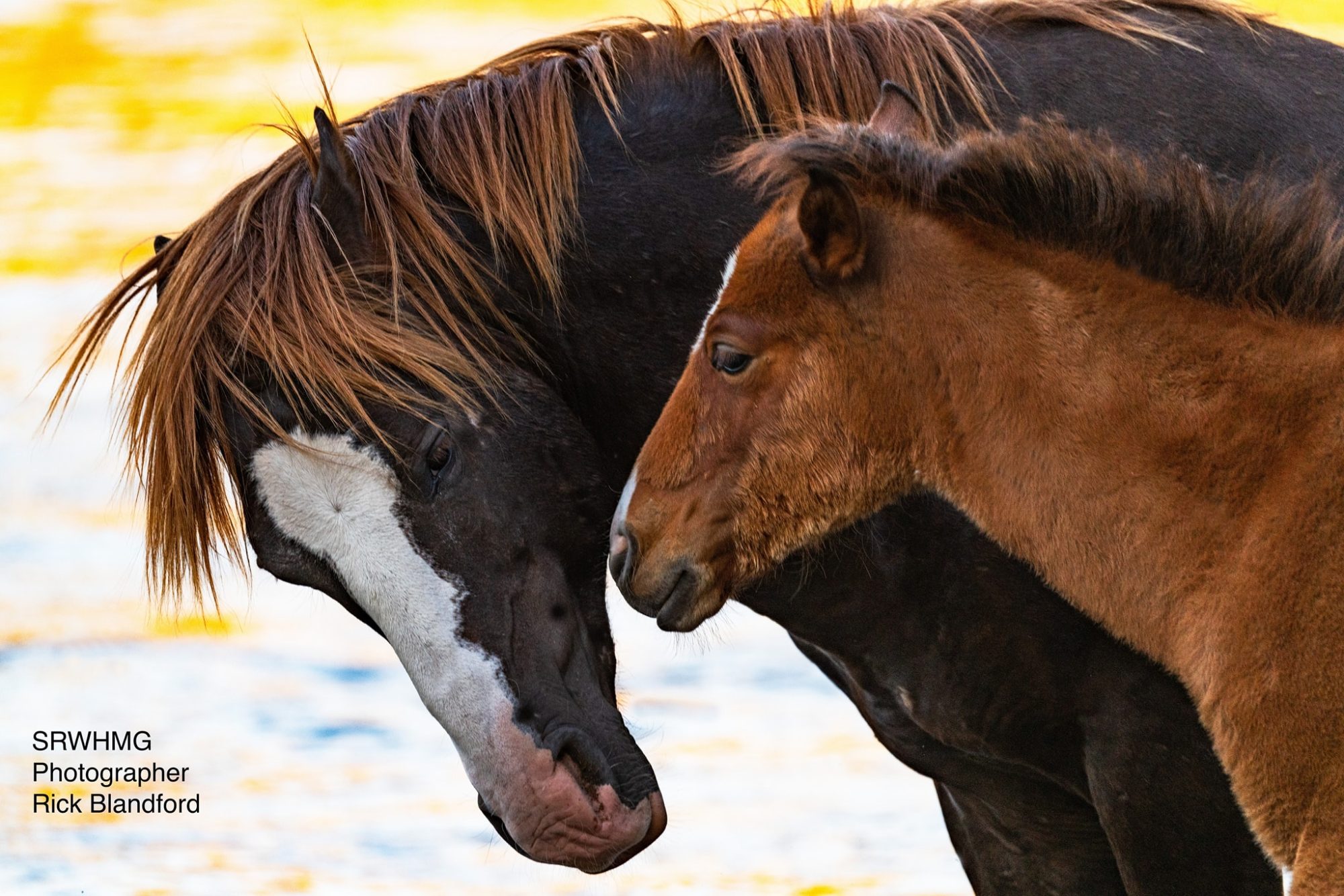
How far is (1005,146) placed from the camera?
395cm

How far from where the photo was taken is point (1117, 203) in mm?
3861

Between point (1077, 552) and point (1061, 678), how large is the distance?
2.03 feet

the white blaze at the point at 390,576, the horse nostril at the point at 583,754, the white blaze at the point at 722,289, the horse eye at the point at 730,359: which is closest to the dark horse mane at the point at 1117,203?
the white blaze at the point at 722,289

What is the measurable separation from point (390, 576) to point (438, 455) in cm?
31

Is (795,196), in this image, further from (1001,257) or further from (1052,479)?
(1052,479)

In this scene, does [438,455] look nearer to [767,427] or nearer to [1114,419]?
[767,427]

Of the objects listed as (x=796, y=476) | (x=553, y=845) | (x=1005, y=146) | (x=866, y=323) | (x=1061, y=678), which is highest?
(x=1005, y=146)

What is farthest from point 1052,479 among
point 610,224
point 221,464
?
point 221,464

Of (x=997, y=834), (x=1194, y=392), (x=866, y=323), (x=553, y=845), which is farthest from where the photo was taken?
(x=997, y=834)

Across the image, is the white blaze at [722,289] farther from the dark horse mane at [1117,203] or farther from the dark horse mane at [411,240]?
the dark horse mane at [411,240]

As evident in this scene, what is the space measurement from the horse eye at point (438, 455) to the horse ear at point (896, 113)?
1227mm

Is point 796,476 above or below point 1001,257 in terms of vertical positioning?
below

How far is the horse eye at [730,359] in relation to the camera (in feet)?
13.4

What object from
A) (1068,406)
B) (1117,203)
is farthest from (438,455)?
(1117,203)
